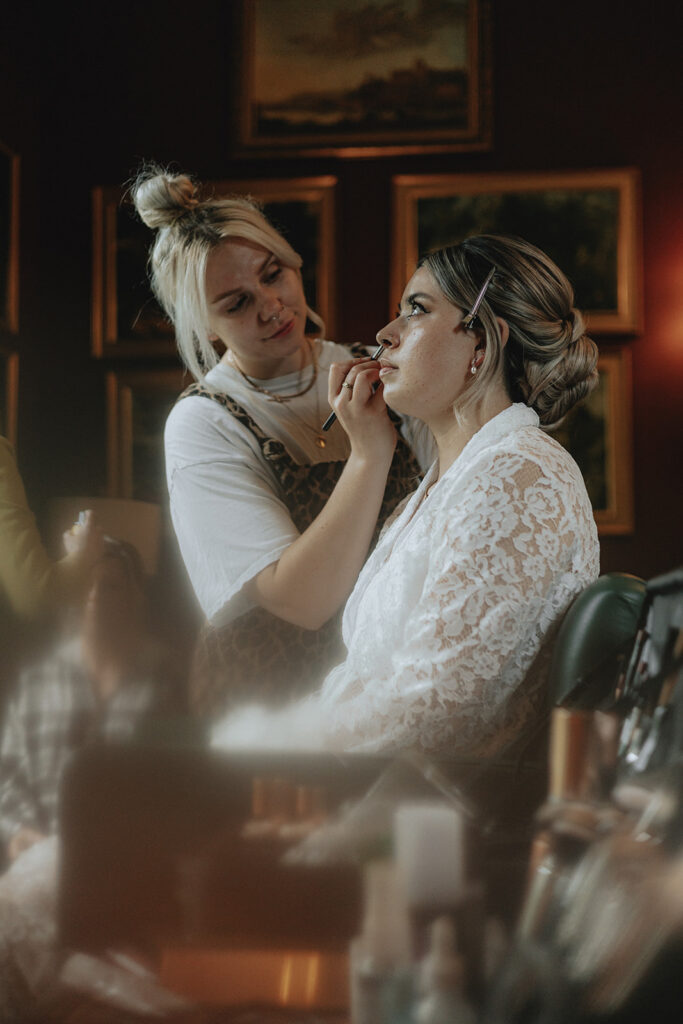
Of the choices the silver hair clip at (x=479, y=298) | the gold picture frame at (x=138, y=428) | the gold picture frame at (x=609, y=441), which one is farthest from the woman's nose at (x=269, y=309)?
the gold picture frame at (x=609, y=441)

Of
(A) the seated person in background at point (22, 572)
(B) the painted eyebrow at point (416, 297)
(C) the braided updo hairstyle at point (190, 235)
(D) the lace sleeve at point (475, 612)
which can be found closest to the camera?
(D) the lace sleeve at point (475, 612)

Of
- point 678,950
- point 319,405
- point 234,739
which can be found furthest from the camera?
point 319,405

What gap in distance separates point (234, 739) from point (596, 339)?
1.64m

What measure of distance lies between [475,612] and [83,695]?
0.92 m

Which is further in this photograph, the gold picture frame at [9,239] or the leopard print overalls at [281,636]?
the gold picture frame at [9,239]

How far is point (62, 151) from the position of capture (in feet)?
7.98

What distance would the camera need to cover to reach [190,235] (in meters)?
1.51

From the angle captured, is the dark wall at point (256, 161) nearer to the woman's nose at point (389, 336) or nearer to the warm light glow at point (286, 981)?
the woman's nose at point (389, 336)

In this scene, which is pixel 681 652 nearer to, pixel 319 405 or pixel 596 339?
pixel 319 405

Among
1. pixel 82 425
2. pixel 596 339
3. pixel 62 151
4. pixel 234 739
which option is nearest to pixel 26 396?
pixel 82 425

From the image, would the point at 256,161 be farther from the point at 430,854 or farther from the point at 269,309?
the point at 430,854

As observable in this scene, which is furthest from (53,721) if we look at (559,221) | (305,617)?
(559,221)

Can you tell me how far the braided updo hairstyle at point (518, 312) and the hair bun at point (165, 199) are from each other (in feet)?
1.69

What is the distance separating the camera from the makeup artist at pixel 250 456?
1.37 meters
